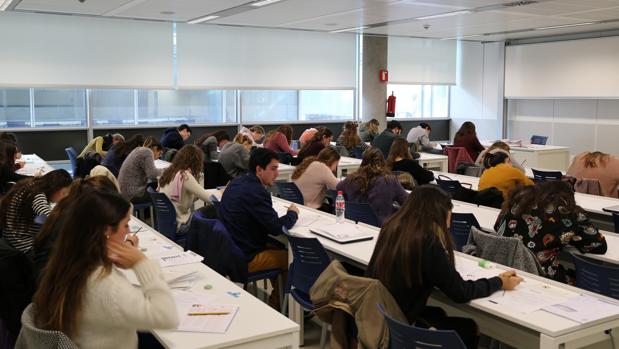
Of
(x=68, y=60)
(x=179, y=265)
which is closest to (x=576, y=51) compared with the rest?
(x=68, y=60)

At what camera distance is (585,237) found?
12.6 feet

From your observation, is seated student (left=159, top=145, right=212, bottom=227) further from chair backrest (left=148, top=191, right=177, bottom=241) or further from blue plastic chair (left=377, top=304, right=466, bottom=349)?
blue plastic chair (left=377, top=304, right=466, bottom=349)

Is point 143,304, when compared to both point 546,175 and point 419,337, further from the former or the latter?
point 546,175

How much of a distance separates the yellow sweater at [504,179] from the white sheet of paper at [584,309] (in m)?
2.83

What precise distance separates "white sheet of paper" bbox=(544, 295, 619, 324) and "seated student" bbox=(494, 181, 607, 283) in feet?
2.73

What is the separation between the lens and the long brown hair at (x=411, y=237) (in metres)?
2.92

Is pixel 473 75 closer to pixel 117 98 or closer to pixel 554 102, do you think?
pixel 554 102

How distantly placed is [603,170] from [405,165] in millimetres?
2053

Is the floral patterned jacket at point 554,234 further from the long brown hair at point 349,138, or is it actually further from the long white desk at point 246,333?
the long brown hair at point 349,138

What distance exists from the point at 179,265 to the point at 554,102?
40.9 feet

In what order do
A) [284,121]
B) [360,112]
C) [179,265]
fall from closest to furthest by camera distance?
[179,265], [284,121], [360,112]

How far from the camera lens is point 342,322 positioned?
3.00 metres

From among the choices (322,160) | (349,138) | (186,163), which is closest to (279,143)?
(349,138)

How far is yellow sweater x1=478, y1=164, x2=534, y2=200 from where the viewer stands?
5.84 m
